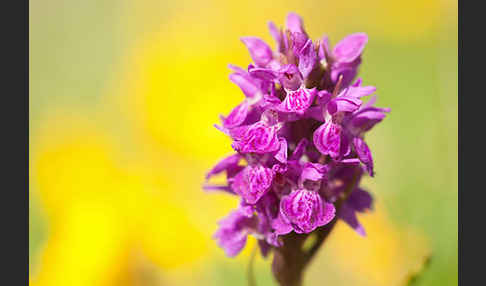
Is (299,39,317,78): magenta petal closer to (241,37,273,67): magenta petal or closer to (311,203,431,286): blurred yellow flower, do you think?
(241,37,273,67): magenta petal

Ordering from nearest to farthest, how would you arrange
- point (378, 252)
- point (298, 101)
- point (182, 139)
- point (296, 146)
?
point (298, 101) → point (296, 146) → point (378, 252) → point (182, 139)

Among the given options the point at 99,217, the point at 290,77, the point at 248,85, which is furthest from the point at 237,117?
the point at 99,217

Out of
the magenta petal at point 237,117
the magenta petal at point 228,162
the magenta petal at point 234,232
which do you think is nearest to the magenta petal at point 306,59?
the magenta petal at point 237,117

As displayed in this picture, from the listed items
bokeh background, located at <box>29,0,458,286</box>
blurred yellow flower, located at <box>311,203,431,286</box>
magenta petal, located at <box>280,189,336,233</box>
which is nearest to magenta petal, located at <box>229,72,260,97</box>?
magenta petal, located at <box>280,189,336,233</box>

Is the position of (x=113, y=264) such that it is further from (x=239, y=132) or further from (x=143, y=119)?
(x=143, y=119)

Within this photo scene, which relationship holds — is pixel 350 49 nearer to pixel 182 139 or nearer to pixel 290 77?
pixel 290 77

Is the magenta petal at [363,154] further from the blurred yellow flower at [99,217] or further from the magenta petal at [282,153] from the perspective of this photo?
the blurred yellow flower at [99,217]

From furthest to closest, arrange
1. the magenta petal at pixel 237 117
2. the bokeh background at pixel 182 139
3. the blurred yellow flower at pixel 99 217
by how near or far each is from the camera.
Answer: the bokeh background at pixel 182 139 < the blurred yellow flower at pixel 99 217 < the magenta petal at pixel 237 117

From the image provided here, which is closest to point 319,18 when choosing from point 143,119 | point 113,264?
point 143,119
